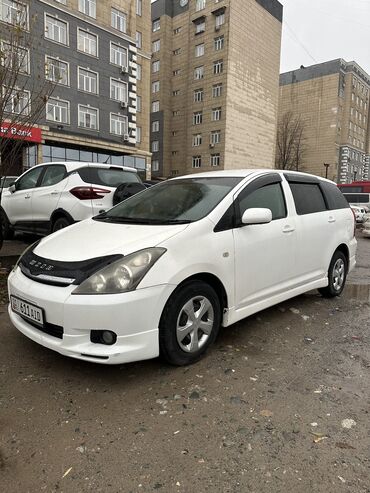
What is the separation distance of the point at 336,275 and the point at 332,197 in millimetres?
1047

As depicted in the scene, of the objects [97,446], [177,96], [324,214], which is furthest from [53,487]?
[177,96]

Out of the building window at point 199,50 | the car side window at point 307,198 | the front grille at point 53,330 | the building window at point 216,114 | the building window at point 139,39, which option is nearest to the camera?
the front grille at point 53,330

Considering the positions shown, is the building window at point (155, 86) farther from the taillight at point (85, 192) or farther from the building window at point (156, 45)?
the taillight at point (85, 192)

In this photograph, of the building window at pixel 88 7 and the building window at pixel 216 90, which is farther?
the building window at pixel 216 90

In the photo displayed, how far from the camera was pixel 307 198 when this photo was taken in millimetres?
4520

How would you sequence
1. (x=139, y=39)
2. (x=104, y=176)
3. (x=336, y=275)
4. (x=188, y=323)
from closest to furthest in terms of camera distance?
(x=188, y=323)
(x=336, y=275)
(x=104, y=176)
(x=139, y=39)

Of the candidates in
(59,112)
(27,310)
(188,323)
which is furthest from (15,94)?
(59,112)

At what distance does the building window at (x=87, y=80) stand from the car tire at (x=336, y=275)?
24.7 meters

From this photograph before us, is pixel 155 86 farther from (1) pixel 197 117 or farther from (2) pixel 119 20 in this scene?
(2) pixel 119 20

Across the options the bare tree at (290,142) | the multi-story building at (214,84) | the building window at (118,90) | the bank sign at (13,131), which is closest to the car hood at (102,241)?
the bank sign at (13,131)

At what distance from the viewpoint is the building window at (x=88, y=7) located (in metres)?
25.2

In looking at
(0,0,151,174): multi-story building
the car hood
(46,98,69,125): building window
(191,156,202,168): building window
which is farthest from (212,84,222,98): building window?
the car hood

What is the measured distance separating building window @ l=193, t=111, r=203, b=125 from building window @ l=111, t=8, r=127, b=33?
Result: 16.9m

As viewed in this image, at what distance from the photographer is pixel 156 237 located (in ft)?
9.58
